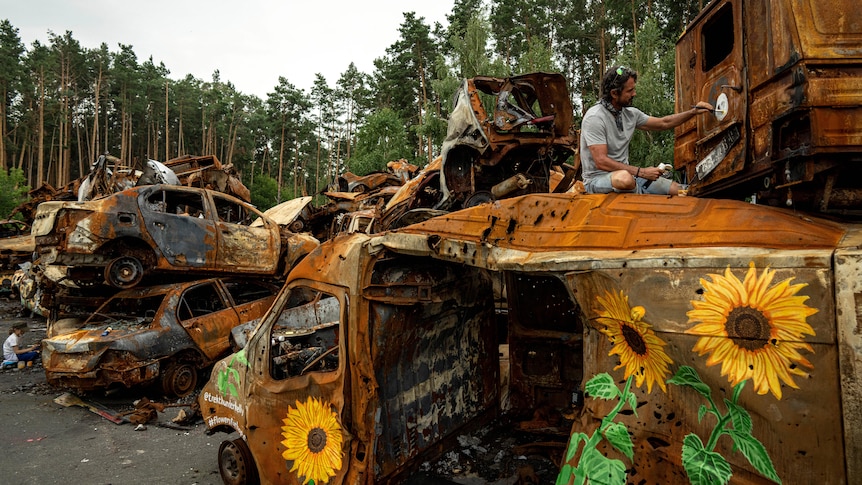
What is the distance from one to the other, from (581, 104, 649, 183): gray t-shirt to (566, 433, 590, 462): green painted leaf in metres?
1.68

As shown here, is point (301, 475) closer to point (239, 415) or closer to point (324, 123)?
point (239, 415)

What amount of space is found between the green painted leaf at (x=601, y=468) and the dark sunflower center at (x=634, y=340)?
0.48 metres

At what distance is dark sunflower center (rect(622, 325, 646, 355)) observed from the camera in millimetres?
1989

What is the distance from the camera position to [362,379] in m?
3.01

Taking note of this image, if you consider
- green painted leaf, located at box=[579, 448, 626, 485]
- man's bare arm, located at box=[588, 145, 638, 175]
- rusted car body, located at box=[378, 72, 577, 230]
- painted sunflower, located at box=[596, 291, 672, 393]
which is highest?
rusted car body, located at box=[378, 72, 577, 230]

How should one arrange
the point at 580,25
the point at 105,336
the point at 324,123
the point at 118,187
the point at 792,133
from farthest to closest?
the point at 324,123 → the point at 580,25 → the point at 118,187 → the point at 105,336 → the point at 792,133

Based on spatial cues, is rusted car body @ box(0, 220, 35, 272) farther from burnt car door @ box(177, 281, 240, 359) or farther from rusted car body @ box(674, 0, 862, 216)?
rusted car body @ box(674, 0, 862, 216)

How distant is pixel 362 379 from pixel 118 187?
37.4 ft

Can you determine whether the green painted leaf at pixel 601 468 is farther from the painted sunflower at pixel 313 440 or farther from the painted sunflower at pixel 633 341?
the painted sunflower at pixel 313 440

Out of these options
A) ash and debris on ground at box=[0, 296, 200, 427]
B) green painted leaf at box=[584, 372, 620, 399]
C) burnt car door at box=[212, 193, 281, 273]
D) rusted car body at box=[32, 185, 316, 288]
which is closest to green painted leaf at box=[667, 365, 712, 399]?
green painted leaf at box=[584, 372, 620, 399]

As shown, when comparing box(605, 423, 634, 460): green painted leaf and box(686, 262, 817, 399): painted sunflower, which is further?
box(605, 423, 634, 460): green painted leaf

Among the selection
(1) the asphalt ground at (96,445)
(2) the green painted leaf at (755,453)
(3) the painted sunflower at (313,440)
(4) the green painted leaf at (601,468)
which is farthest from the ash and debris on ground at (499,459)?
(1) the asphalt ground at (96,445)

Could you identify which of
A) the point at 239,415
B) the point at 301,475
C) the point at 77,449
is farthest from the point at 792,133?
the point at 77,449

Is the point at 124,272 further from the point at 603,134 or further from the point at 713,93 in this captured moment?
the point at 713,93
